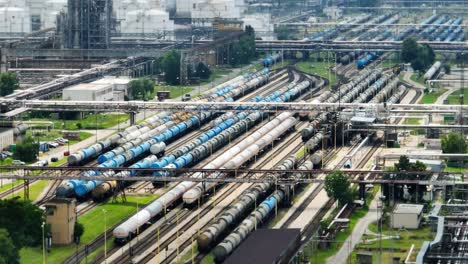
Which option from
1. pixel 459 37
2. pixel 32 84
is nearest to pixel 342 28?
pixel 459 37

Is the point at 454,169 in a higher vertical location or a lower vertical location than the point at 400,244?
higher

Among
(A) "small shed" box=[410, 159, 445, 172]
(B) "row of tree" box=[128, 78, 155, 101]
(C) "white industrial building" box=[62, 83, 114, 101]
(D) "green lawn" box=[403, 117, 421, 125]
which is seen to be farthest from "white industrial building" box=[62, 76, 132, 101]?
(A) "small shed" box=[410, 159, 445, 172]

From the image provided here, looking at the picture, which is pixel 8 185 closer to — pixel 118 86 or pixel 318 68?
pixel 118 86

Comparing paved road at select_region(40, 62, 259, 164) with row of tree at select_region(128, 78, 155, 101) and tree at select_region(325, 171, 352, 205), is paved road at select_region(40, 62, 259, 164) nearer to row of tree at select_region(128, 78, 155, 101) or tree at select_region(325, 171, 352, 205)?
row of tree at select_region(128, 78, 155, 101)

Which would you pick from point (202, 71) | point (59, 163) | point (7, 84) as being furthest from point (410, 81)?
point (59, 163)

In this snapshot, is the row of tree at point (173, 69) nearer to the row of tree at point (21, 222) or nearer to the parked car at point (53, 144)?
the parked car at point (53, 144)

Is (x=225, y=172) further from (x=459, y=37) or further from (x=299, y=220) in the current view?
A: (x=459, y=37)

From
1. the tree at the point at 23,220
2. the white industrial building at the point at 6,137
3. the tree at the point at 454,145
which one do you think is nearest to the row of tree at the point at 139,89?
the white industrial building at the point at 6,137
